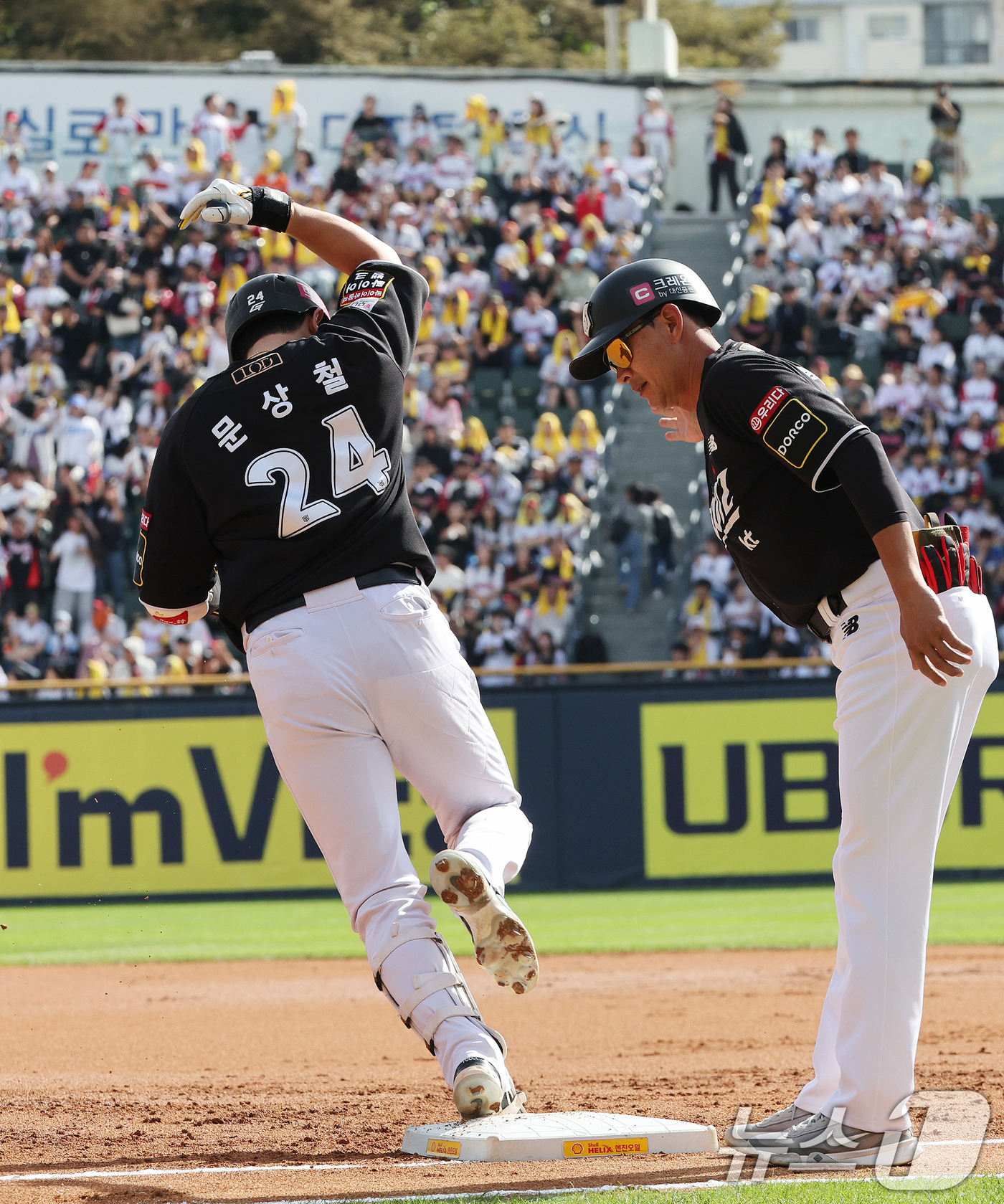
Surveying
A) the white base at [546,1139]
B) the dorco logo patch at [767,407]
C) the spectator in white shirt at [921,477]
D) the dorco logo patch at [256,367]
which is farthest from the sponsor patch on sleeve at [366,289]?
the spectator in white shirt at [921,477]

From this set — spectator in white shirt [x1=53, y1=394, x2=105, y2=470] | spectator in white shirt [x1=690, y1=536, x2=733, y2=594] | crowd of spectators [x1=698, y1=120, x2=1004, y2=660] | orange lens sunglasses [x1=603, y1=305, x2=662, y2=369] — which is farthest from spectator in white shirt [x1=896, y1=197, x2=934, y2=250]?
orange lens sunglasses [x1=603, y1=305, x2=662, y2=369]

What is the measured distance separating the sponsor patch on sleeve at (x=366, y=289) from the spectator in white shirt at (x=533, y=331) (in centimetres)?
1545

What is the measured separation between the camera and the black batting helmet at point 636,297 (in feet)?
13.4

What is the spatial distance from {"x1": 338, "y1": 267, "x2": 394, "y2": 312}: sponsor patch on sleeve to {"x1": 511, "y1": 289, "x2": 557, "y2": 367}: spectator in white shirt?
15453mm

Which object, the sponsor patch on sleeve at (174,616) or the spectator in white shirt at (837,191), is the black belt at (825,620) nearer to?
the sponsor patch on sleeve at (174,616)

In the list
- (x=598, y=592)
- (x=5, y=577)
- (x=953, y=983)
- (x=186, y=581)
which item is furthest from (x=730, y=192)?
(x=186, y=581)

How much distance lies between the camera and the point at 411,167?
22.1 metres

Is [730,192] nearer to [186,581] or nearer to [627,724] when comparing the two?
[627,724]

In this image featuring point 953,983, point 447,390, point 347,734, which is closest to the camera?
point 347,734

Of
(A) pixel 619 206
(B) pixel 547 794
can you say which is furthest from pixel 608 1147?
(A) pixel 619 206

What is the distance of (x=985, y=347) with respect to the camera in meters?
19.0

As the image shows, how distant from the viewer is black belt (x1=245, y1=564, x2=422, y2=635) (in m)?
4.04

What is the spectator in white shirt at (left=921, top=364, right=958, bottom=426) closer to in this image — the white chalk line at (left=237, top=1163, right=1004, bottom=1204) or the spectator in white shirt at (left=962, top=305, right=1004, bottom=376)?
the spectator in white shirt at (left=962, top=305, right=1004, bottom=376)

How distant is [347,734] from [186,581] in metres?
0.67
